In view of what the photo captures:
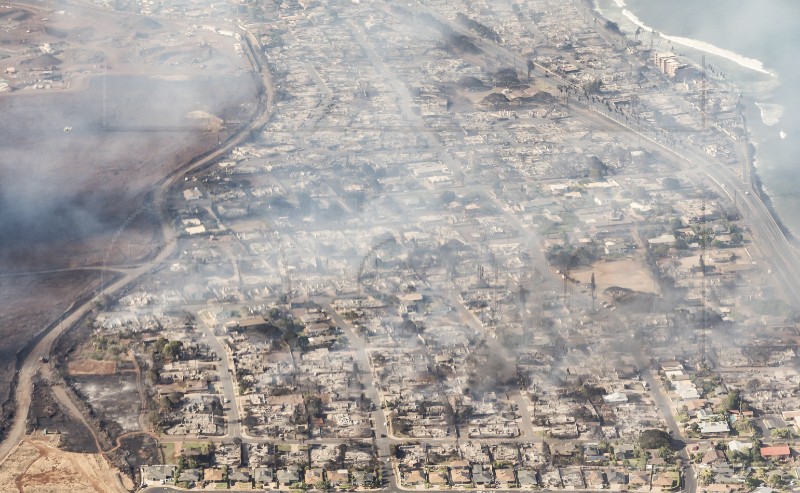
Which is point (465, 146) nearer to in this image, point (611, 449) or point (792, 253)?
point (792, 253)

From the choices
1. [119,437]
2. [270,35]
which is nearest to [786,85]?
[270,35]

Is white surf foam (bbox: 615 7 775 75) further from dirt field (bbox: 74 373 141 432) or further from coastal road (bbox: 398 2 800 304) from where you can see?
dirt field (bbox: 74 373 141 432)

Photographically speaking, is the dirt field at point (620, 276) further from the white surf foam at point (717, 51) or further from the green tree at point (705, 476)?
the white surf foam at point (717, 51)

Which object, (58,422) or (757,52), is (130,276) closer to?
(58,422)

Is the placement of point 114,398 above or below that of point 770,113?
below

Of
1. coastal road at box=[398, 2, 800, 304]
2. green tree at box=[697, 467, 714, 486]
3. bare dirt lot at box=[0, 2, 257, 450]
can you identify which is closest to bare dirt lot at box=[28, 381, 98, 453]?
bare dirt lot at box=[0, 2, 257, 450]

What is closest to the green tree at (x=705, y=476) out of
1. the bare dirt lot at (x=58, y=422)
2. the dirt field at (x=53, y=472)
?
the dirt field at (x=53, y=472)

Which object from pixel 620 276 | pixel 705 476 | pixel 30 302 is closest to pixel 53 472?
pixel 30 302
